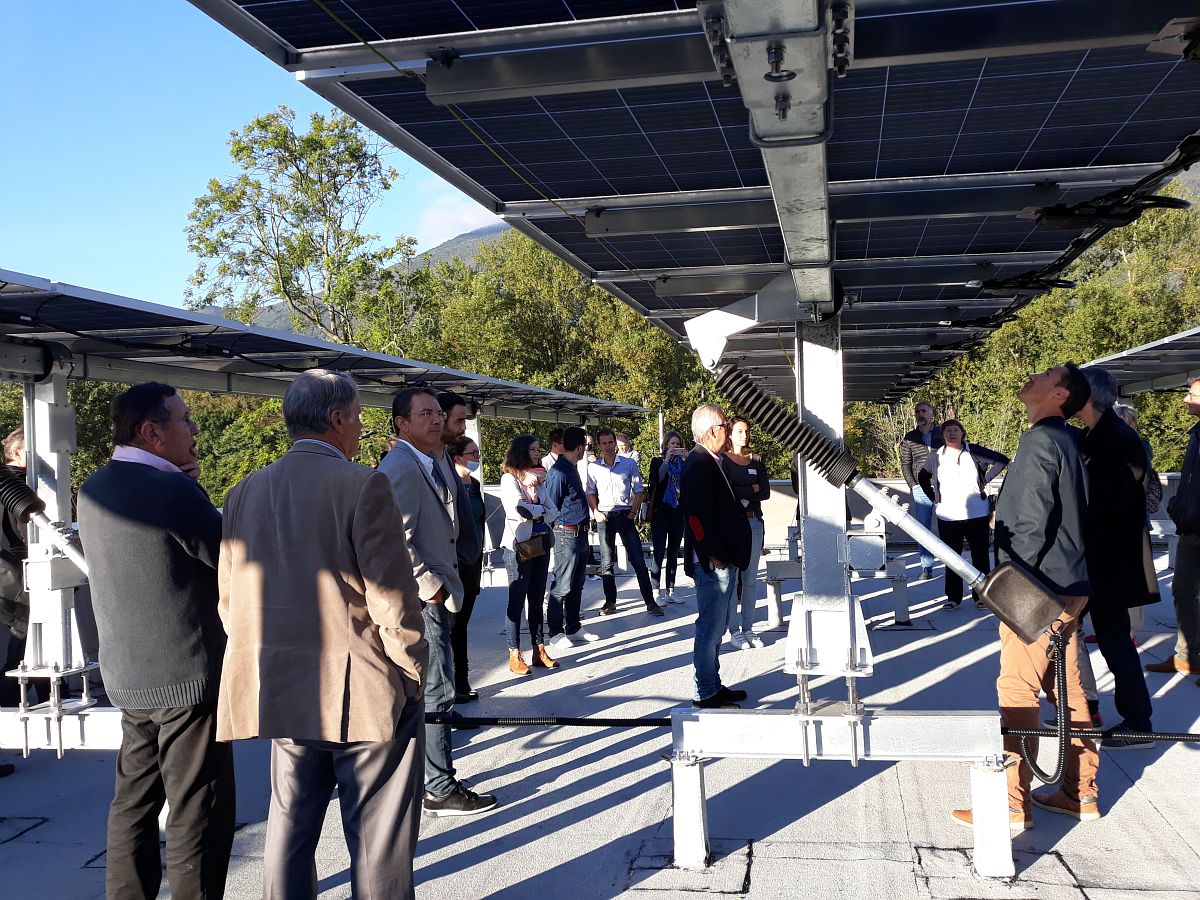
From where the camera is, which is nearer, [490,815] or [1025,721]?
[1025,721]

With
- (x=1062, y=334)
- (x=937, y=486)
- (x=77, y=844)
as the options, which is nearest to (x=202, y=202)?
(x=1062, y=334)

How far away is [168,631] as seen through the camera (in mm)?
3721

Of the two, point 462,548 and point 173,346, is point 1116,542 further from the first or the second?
point 173,346

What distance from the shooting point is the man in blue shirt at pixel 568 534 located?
Result: 930cm

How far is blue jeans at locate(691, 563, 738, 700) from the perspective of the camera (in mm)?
6863

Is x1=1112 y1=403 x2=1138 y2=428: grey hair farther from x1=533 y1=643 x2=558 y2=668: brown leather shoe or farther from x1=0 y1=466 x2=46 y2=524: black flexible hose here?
x1=0 y1=466 x2=46 y2=524: black flexible hose

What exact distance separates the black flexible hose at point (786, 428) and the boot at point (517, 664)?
4819 mm

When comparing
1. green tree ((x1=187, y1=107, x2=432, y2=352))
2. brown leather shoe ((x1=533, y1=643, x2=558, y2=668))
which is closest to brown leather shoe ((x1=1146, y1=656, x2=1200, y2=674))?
brown leather shoe ((x1=533, y1=643, x2=558, y2=668))

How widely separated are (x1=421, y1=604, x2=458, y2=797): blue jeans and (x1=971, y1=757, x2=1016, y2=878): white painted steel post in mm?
2522

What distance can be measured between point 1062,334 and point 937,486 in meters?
22.4

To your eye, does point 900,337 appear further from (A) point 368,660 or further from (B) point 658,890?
(A) point 368,660

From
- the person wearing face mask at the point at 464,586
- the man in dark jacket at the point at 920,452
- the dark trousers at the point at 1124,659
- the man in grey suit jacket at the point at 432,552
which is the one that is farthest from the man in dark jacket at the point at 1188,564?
the man in grey suit jacket at the point at 432,552

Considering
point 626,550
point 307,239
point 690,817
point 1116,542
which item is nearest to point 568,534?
point 626,550

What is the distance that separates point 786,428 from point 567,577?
5.79 m
